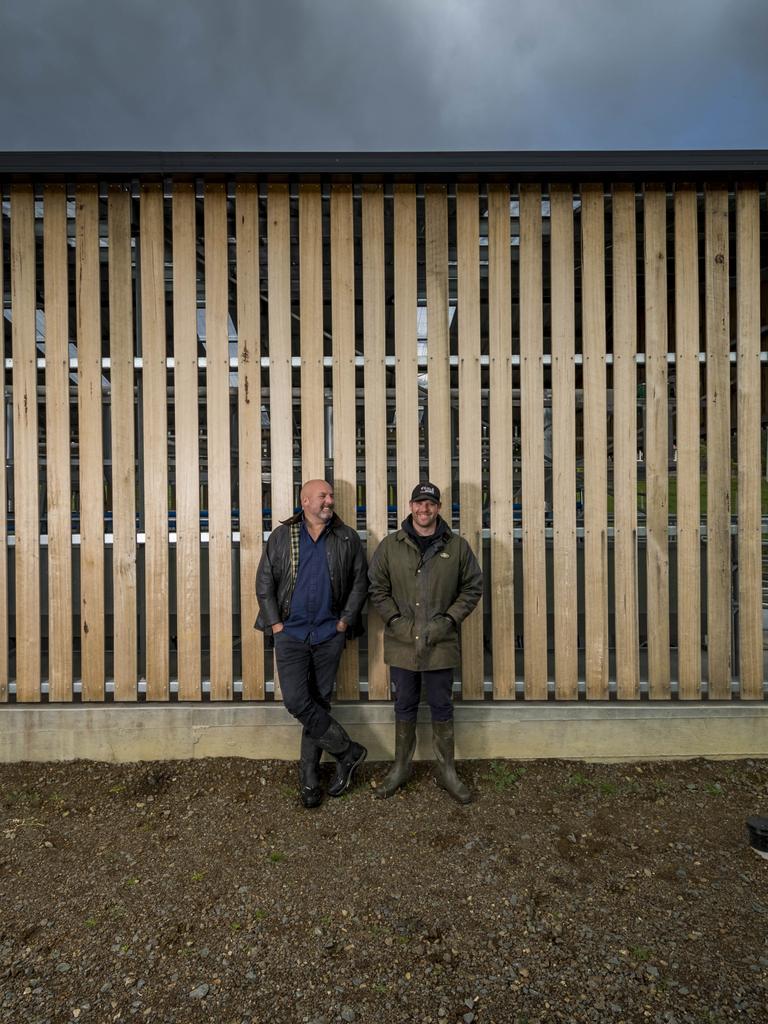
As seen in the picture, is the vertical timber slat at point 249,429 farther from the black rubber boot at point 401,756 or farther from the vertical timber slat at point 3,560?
the vertical timber slat at point 3,560

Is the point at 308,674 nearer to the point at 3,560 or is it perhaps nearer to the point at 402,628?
the point at 402,628

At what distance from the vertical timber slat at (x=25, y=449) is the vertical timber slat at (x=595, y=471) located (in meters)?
4.30

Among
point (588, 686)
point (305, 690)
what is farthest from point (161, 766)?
point (588, 686)

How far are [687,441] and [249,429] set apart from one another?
3.41 metres

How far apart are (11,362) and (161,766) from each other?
11.0 ft

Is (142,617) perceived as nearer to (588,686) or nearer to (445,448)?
(445,448)

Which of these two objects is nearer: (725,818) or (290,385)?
(725,818)

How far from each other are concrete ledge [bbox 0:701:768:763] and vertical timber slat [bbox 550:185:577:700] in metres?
0.33

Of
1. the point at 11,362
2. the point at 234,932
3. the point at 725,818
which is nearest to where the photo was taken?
the point at 234,932

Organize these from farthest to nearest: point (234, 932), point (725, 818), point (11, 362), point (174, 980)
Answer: point (11, 362) < point (725, 818) < point (234, 932) < point (174, 980)

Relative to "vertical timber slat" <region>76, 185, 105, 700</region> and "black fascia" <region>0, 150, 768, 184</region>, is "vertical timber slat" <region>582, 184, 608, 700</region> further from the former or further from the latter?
"vertical timber slat" <region>76, 185, 105, 700</region>

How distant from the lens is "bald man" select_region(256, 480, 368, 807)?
11.9ft

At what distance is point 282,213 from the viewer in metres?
4.12

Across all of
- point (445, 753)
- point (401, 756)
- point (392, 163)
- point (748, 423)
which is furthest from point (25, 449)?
point (748, 423)
